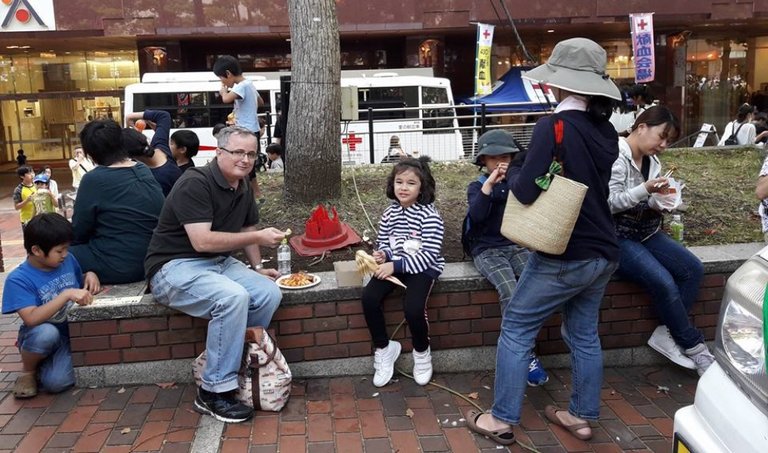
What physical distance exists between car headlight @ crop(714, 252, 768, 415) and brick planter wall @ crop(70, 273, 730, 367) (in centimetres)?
198

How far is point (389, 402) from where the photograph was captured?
381 centimetres

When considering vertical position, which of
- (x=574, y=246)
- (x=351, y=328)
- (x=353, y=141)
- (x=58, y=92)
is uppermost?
(x=58, y=92)

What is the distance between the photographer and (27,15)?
17.2 metres

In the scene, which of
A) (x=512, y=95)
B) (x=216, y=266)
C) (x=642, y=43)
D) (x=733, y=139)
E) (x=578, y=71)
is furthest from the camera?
(x=642, y=43)

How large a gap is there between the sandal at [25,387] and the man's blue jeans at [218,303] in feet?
A: 3.07

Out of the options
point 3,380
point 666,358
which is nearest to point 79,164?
point 3,380

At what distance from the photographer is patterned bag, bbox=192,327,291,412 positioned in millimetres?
3646

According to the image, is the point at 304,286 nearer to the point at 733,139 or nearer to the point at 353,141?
the point at 353,141

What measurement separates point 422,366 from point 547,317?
3.37 feet

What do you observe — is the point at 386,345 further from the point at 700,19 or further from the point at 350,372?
the point at 700,19

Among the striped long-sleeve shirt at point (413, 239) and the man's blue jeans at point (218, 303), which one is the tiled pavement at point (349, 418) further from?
the striped long-sleeve shirt at point (413, 239)

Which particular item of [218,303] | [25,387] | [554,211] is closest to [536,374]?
[554,211]

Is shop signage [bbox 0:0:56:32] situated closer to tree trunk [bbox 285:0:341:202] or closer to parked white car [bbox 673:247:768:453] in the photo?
tree trunk [bbox 285:0:341:202]

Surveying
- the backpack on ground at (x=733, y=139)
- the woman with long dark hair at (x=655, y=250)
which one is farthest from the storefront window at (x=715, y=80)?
the woman with long dark hair at (x=655, y=250)
